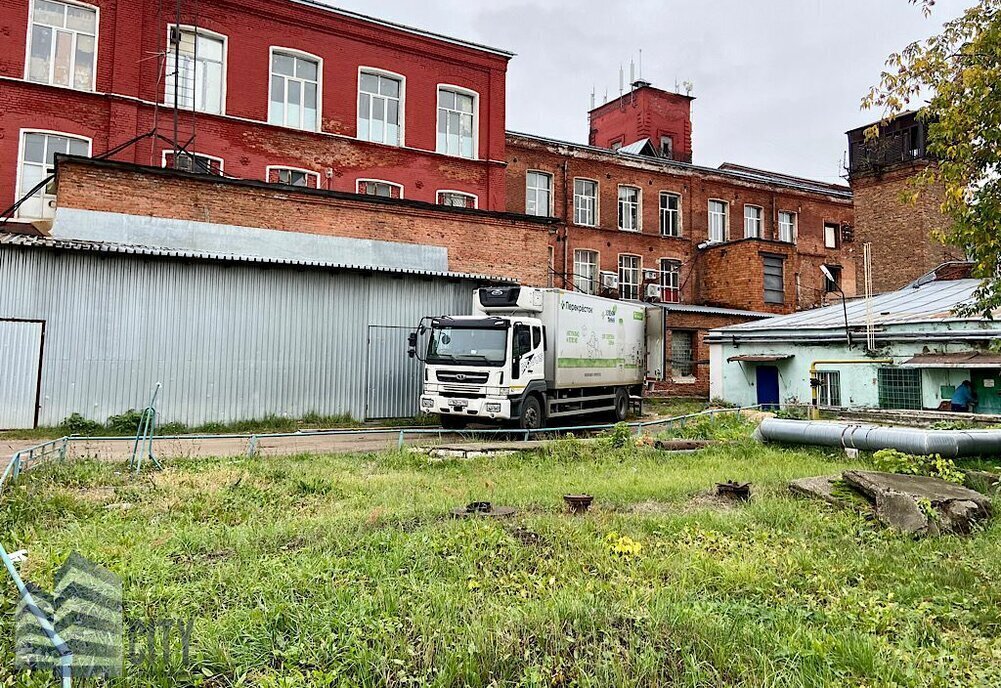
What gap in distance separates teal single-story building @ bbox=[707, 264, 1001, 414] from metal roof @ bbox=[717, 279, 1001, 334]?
0.03 meters

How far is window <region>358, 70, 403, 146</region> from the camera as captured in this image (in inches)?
981

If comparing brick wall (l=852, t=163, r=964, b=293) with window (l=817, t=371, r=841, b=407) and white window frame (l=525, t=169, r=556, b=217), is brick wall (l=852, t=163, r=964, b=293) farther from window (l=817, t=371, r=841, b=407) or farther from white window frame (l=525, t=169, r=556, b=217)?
window (l=817, t=371, r=841, b=407)

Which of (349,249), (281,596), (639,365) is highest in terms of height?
(349,249)

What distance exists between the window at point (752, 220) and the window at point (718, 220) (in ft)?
4.27

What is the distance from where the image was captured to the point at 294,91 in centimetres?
2384

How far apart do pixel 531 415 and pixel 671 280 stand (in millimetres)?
23039

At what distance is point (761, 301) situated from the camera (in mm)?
33531

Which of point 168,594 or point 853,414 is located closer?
point 168,594

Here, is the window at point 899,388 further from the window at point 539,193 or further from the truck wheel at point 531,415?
the window at point 539,193

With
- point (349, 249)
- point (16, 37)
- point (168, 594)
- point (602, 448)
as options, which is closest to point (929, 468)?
point (602, 448)

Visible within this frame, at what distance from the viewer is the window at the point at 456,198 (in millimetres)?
25844

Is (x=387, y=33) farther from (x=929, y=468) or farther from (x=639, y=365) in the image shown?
(x=929, y=468)

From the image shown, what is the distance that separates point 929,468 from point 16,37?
2540cm

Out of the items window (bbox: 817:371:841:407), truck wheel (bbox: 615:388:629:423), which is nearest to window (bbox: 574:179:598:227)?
truck wheel (bbox: 615:388:629:423)
